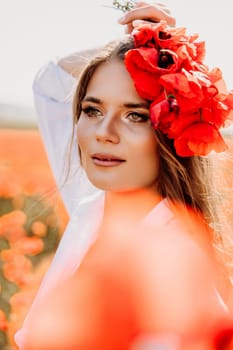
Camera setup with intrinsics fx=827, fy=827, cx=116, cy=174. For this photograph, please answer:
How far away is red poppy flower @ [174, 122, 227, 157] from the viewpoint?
189 centimetres

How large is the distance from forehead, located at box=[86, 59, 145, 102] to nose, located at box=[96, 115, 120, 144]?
57mm

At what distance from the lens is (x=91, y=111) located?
2.00 meters

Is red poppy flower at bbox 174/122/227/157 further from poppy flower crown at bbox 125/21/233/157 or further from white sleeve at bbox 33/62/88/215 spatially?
white sleeve at bbox 33/62/88/215

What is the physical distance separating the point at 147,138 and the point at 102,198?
31 cm

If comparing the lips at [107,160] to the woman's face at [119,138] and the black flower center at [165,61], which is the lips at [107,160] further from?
the black flower center at [165,61]

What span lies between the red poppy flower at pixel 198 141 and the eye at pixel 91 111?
0.68 feet

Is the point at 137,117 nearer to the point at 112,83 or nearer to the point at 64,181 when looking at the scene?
the point at 112,83

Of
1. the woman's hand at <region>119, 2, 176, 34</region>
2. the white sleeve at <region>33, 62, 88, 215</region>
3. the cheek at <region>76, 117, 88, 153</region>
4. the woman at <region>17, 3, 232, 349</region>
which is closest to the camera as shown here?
the woman at <region>17, 3, 232, 349</region>

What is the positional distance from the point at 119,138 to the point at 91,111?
0.14 metres

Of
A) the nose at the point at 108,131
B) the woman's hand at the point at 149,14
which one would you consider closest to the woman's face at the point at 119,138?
the nose at the point at 108,131

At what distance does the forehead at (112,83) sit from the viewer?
1908 mm

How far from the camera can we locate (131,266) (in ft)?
6.26

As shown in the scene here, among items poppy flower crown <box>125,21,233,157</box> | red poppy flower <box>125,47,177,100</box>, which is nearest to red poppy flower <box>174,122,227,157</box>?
poppy flower crown <box>125,21,233,157</box>

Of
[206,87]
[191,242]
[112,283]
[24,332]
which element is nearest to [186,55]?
[206,87]
